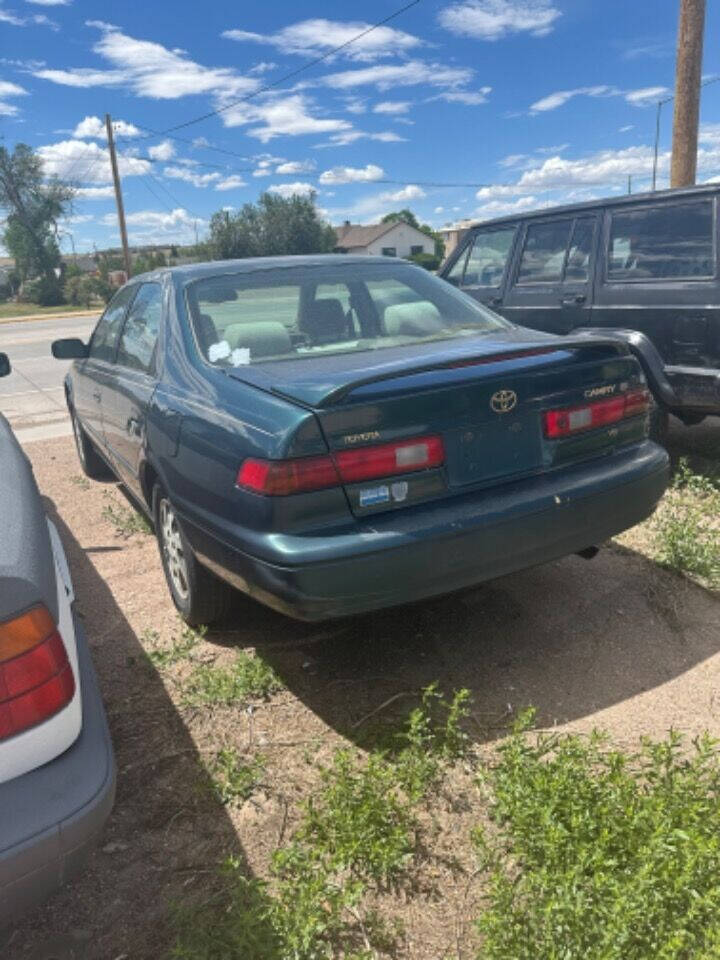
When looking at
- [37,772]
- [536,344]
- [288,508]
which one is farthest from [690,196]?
[37,772]

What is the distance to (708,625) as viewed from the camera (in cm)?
342

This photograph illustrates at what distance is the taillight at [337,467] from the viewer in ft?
8.37

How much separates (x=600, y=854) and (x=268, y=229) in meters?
60.5

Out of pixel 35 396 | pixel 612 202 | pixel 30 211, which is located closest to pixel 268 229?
pixel 30 211

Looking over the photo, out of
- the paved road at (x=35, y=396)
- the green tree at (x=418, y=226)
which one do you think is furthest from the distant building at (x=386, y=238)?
the paved road at (x=35, y=396)

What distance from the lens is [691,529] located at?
4.01 meters

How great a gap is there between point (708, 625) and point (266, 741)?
202cm

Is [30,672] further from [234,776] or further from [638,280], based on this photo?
[638,280]

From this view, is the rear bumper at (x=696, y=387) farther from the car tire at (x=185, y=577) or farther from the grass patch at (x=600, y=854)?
the car tire at (x=185, y=577)

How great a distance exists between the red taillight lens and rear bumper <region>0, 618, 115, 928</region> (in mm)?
1179

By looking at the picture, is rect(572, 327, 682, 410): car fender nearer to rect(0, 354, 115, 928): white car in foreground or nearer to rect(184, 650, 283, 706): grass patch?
rect(184, 650, 283, 706): grass patch

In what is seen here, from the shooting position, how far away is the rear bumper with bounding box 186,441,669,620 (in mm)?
2564

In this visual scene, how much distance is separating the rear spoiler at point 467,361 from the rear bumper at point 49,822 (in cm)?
132

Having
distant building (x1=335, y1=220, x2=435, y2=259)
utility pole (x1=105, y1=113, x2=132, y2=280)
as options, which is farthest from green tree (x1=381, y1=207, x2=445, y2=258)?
utility pole (x1=105, y1=113, x2=132, y2=280)
